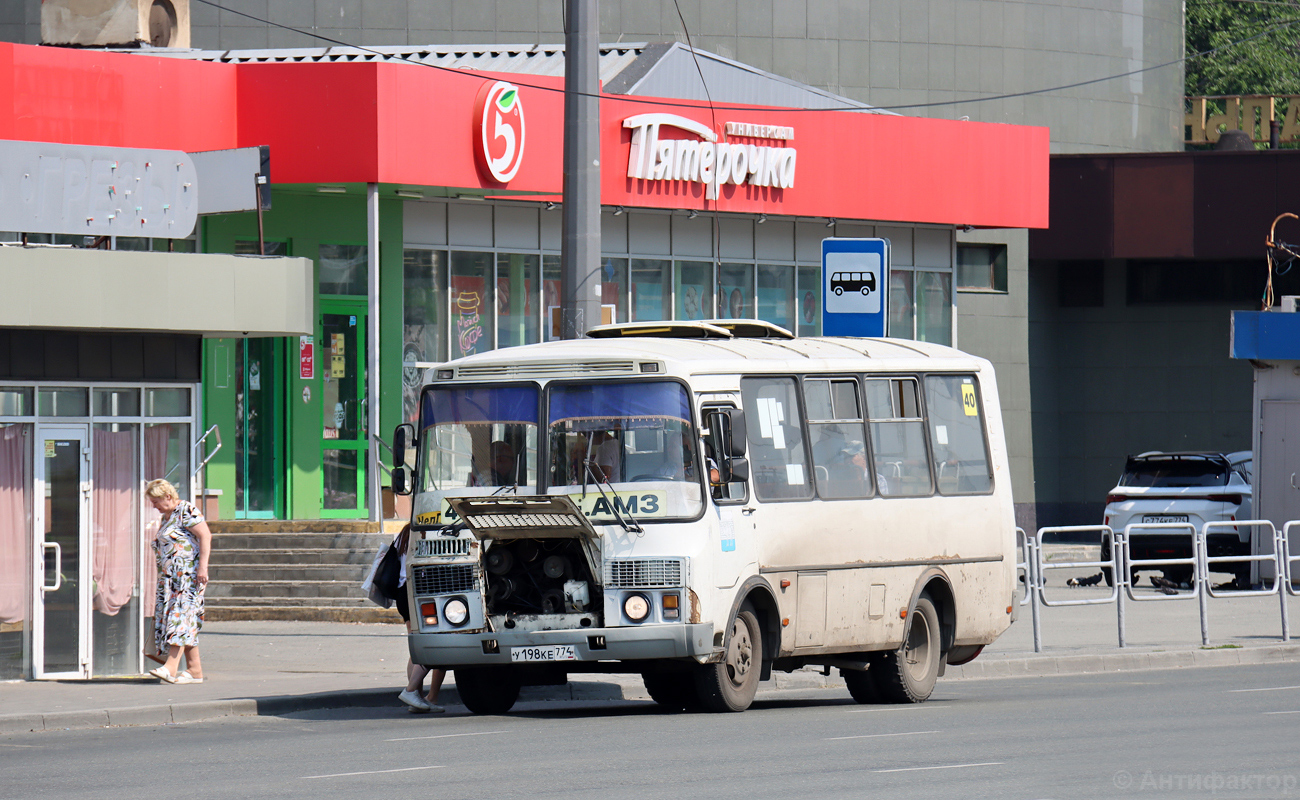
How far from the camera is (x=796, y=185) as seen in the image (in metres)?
28.8

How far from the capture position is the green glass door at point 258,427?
81.8ft

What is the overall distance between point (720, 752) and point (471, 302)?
16.0 m

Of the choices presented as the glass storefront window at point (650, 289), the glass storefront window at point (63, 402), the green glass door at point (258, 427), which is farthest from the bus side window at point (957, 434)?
the glass storefront window at point (650, 289)

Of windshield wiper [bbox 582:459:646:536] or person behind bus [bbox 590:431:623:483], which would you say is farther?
person behind bus [bbox 590:431:623:483]

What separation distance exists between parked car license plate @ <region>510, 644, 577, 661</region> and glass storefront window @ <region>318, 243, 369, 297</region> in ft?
42.6

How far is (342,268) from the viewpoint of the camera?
25.3 metres

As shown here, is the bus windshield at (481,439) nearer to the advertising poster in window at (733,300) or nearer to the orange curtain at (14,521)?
the orange curtain at (14,521)

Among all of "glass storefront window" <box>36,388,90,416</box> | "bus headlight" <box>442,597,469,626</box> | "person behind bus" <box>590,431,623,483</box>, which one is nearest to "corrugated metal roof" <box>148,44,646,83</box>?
"glass storefront window" <box>36,388,90,416</box>

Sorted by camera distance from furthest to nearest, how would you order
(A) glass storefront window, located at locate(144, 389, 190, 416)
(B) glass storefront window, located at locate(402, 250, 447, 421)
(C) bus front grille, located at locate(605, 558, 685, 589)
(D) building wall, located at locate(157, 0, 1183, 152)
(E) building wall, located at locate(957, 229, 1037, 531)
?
1. (E) building wall, located at locate(957, 229, 1037, 531)
2. (D) building wall, located at locate(157, 0, 1183, 152)
3. (B) glass storefront window, located at locate(402, 250, 447, 421)
4. (A) glass storefront window, located at locate(144, 389, 190, 416)
5. (C) bus front grille, located at locate(605, 558, 685, 589)

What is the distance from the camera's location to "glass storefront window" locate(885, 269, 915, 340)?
31047 millimetres

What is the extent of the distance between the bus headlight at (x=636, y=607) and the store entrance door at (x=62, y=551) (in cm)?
539

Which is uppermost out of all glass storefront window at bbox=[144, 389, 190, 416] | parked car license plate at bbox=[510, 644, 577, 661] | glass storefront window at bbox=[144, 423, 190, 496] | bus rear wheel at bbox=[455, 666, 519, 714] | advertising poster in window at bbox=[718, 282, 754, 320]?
advertising poster in window at bbox=[718, 282, 754, 320]

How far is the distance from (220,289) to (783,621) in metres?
5.60

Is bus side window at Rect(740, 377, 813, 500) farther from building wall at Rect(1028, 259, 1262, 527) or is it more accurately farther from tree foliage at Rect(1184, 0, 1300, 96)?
tree foliage at Rect(1184, 0, 1300, 96)
